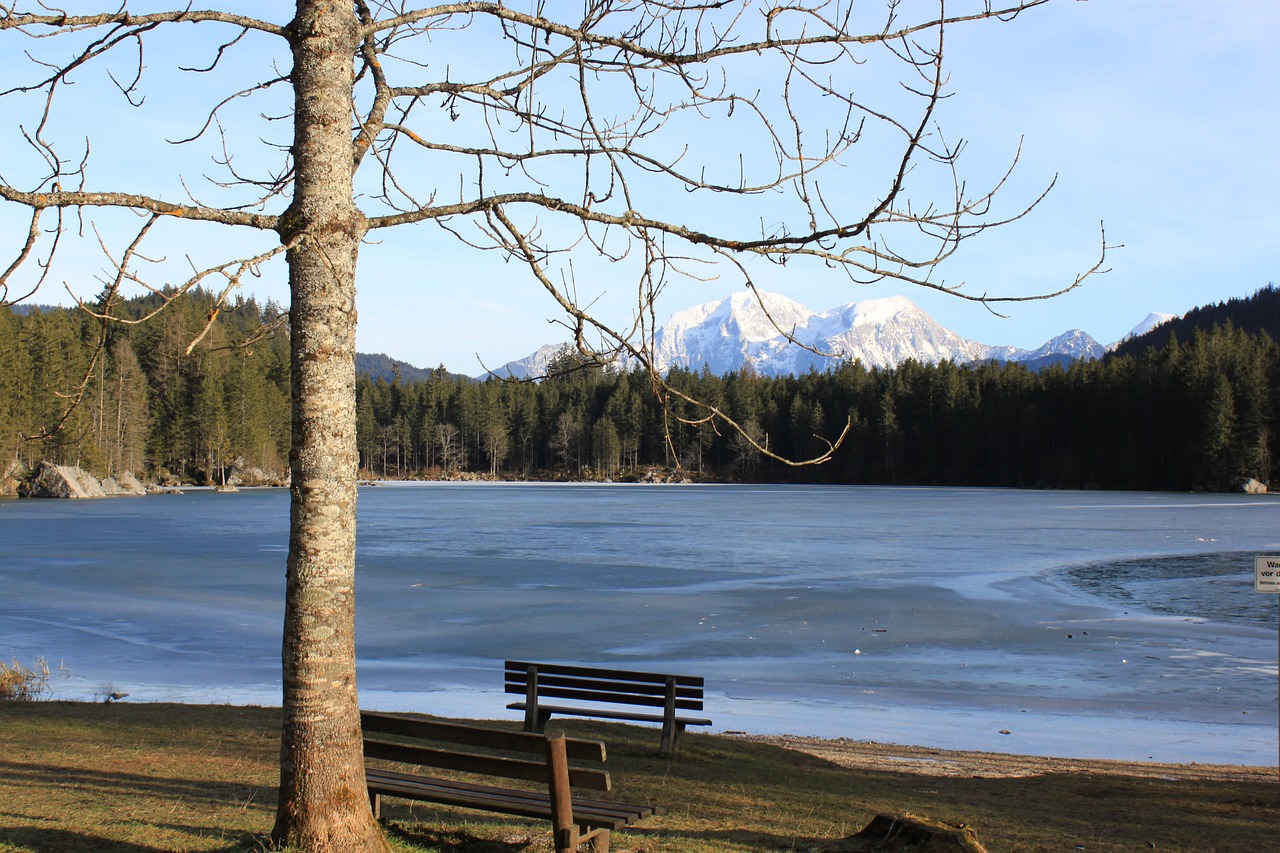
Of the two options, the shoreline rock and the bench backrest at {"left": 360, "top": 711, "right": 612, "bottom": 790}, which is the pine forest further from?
the bench backrest at {"left": 360, "top": 711, "right": 612, "bottom": 790}

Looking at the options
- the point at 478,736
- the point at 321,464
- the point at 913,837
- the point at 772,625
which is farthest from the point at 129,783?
the point at 772,625

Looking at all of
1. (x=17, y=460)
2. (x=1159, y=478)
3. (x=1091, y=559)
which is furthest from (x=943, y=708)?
(x=1159, y=478)

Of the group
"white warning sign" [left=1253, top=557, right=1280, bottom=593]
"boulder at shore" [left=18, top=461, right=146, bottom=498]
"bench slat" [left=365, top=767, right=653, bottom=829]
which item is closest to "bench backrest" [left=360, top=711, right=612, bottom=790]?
"bench slat" [left=365, top=767, right=653, bottom=829]

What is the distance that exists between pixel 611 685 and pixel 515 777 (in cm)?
435

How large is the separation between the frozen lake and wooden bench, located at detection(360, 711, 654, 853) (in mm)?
5691

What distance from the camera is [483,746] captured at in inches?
210

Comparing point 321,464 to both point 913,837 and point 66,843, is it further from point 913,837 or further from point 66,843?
point 913,837

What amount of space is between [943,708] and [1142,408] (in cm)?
9377

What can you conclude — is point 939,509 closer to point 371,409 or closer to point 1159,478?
point 1159,478

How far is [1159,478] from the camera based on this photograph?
93.5 metres

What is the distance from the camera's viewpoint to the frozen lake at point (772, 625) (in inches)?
456

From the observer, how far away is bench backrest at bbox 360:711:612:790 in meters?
4.74

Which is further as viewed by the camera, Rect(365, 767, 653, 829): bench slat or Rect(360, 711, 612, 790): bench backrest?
Rect(365, 767, 653, 829): bench slat

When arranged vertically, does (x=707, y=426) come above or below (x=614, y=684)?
above
